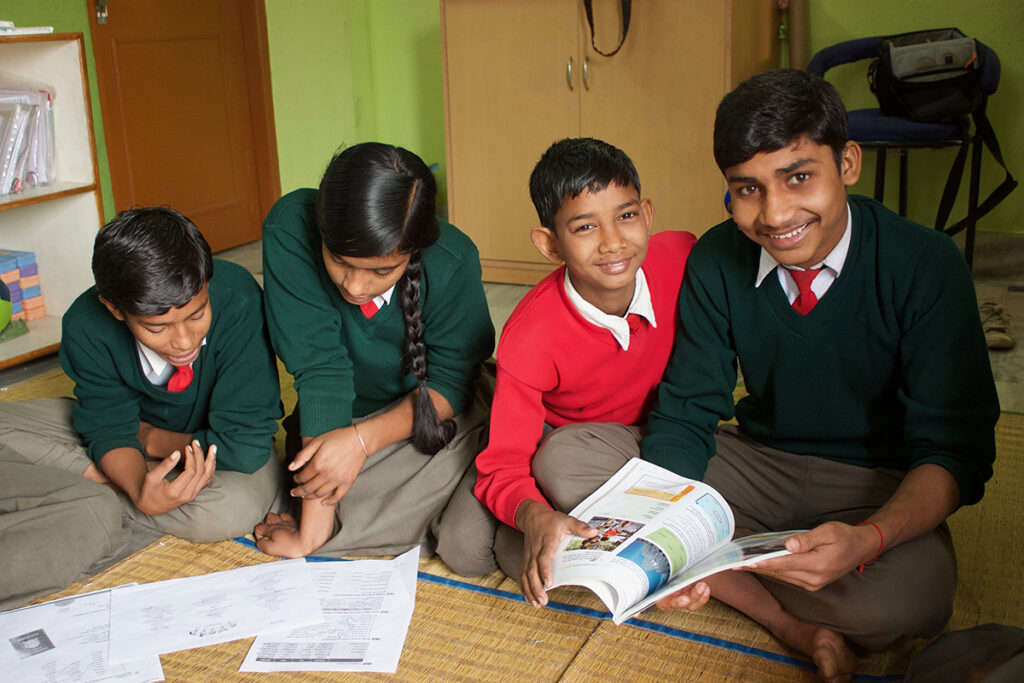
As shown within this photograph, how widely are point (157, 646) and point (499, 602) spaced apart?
47 cm

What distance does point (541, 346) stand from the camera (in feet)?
4.41

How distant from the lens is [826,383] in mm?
1275

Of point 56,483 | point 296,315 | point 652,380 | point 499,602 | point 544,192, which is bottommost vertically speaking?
point 499,602

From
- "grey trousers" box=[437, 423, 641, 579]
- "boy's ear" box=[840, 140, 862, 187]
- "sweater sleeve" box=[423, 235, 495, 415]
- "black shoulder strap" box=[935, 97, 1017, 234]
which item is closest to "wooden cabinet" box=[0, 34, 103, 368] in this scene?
"sweater sleeve" box=[423, 235, 495, 415]

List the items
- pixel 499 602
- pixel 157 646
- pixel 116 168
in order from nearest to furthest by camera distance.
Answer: pixel 157 646 → pixel 499 602 → pixel 116 168

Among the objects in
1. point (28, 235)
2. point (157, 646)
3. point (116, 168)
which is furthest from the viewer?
point (116, 168)

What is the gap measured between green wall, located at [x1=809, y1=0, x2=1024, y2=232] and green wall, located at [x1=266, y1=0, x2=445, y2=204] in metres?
1.43

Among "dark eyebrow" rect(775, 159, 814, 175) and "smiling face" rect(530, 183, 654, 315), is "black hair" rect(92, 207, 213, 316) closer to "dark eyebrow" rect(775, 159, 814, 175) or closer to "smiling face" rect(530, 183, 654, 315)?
"smiling face" rect(530, 183, 654, 315)

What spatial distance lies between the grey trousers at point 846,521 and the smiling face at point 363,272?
0.54m

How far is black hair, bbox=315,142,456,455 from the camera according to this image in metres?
1.28

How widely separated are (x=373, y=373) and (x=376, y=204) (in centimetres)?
37

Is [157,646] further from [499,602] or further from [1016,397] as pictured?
[1016,397]

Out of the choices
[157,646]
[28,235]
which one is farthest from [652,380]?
[28,235]

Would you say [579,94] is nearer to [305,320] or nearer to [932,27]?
[932,27]
